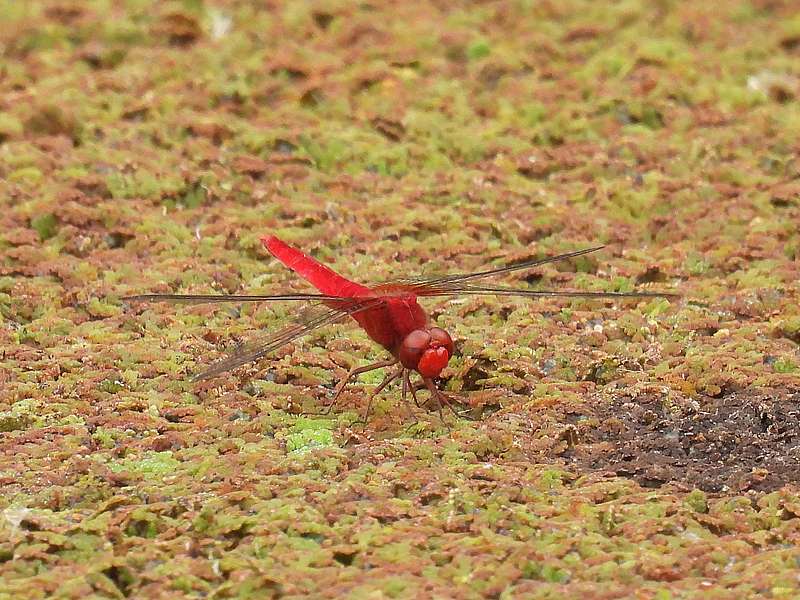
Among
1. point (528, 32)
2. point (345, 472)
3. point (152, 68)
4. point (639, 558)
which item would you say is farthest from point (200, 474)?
point (528, 32)

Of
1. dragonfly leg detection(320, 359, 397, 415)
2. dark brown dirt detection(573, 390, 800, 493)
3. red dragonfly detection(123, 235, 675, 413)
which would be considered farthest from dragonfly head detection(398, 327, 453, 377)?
dark brown dirt detection(573, 390, 800, 493)

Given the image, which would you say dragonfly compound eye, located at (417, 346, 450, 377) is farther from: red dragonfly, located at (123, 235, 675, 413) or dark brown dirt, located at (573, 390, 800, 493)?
dark brown dirt, located at (573, 390, 800, 493)

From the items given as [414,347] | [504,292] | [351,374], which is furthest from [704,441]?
[351,374]

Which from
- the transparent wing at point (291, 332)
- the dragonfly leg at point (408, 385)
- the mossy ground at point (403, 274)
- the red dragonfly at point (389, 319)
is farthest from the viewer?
the dragonfly leg at point (408, 385)

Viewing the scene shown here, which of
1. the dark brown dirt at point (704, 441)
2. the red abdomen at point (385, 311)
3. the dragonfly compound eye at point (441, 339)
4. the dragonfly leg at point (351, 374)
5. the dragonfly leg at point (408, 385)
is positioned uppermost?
the red abdomen at point (385, 311)

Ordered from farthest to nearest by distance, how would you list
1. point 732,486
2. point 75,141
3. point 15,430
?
point 75,141 → point 15,430 → point 732,486

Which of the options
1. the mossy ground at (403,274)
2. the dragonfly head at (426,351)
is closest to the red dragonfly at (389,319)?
the dragonfly head at (426,351)

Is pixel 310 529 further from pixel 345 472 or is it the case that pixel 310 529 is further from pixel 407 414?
pixel 407 414

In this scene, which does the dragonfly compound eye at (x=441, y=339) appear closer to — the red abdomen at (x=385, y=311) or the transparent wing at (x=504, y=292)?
the red abdomen at (x=385, y=311)
